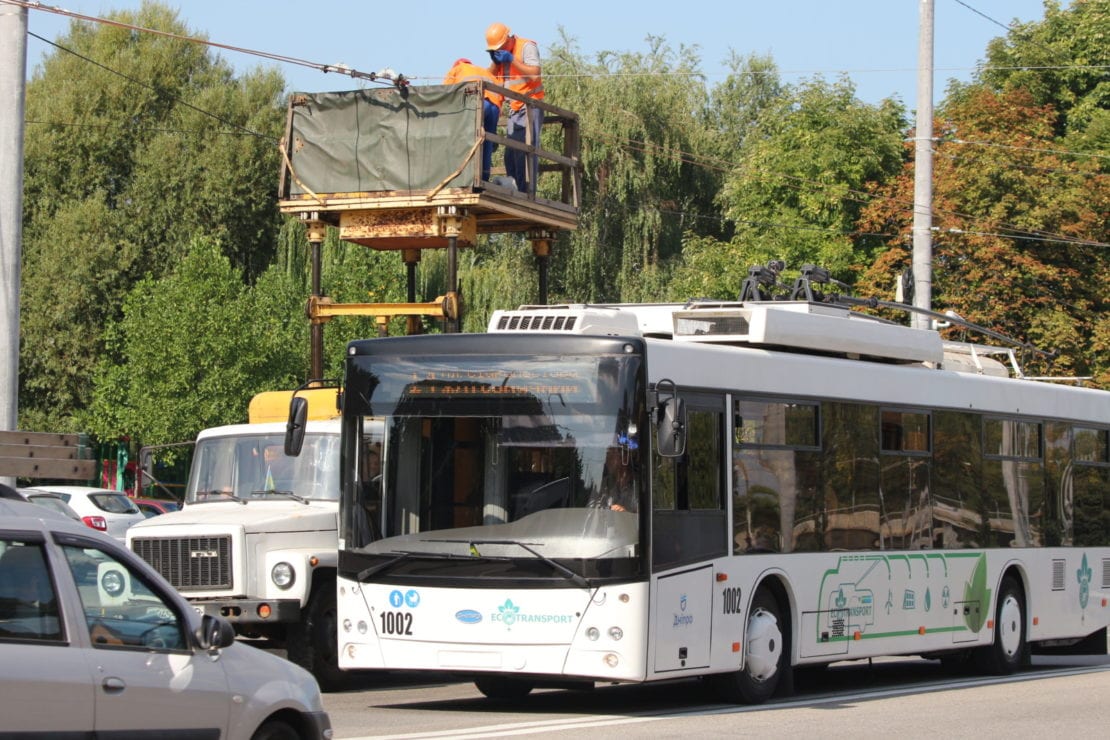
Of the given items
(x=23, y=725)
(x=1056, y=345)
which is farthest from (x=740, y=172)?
(x=23, y=725)

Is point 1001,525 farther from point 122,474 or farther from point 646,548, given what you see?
point 122,474

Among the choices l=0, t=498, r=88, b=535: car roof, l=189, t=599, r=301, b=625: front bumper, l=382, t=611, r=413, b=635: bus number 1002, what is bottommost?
l=189, t=599, r=301, b=625: front bumper

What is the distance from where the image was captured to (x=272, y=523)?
15.0 m

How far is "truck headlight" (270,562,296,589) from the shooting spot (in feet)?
48.5

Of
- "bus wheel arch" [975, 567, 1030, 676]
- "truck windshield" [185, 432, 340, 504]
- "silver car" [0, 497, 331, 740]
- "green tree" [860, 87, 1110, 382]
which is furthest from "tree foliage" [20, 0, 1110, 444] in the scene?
"silver car" [0, 497, 331, 740]

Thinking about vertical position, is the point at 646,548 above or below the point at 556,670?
above

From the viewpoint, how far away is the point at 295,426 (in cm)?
1384

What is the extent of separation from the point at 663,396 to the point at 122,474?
38258 mm

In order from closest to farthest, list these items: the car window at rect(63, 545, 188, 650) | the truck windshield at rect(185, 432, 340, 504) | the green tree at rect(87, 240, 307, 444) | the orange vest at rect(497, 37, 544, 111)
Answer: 1. the car window at rect(63, 545, 188, 650)
2. the truck windshield at rect(185, 432, 340, 504)
3. the orange vest at rect(497, 37, 544, 111)
4. the green tree at rect(87, 240, 307, 444)

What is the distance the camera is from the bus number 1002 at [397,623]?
42.6ft

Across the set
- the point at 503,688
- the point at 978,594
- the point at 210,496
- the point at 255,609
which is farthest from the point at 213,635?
the point at 978,594

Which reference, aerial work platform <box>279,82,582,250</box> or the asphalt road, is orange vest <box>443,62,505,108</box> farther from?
the asphalt road

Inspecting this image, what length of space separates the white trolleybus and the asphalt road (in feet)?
1.19

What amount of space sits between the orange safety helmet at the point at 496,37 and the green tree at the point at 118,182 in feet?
89.6
